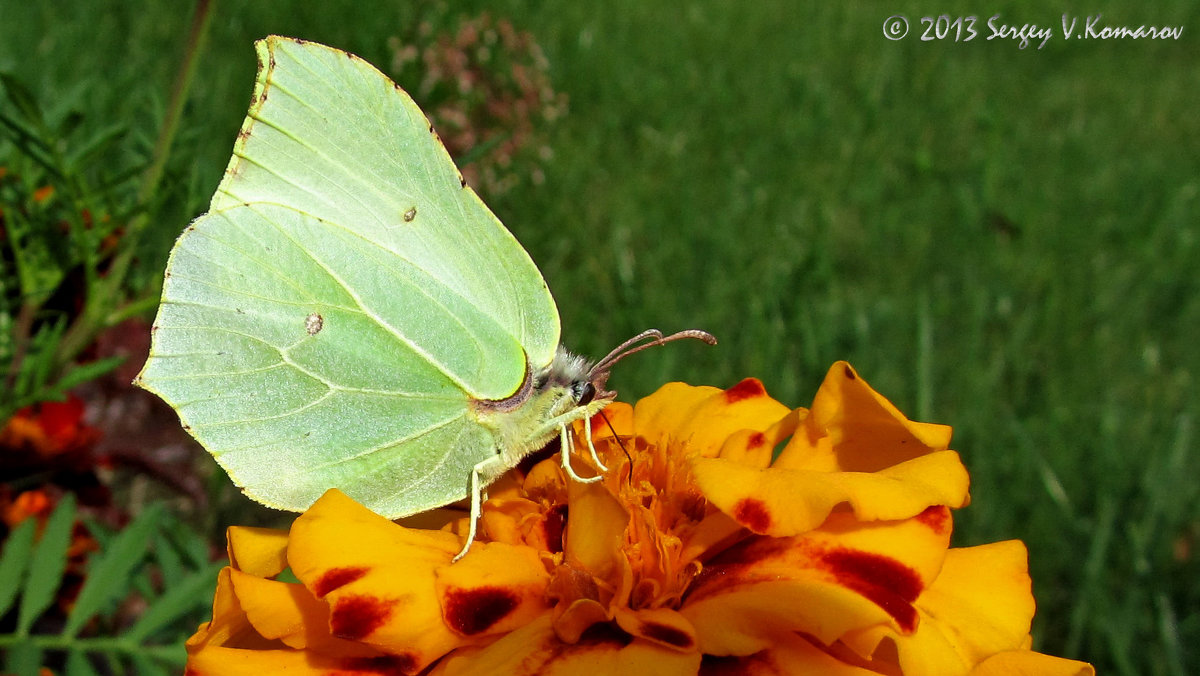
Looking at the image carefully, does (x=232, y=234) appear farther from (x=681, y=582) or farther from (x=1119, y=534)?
(x=1119, y=534)

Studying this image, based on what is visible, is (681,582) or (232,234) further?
(232,234)

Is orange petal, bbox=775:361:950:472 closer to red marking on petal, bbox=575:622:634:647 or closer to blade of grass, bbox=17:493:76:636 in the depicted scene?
red marking on petal, bbox=575:622:634:647

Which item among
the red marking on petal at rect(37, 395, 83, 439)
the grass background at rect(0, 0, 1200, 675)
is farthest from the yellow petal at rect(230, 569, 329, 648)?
the red marking on petal at rect(37, 395, 83, 439)

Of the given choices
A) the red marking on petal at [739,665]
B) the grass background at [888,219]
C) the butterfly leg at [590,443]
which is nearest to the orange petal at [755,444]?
the butterfly leg at [590,443]

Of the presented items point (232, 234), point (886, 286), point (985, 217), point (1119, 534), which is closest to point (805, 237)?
point (886, 286)

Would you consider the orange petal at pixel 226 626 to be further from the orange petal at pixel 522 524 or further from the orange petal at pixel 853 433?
the orange petal at pixel 853 433

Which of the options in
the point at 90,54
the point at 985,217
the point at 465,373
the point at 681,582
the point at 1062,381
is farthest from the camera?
the point at 985,217

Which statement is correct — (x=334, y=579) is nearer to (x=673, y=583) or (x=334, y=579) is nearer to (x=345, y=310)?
(x=673, y=583)
